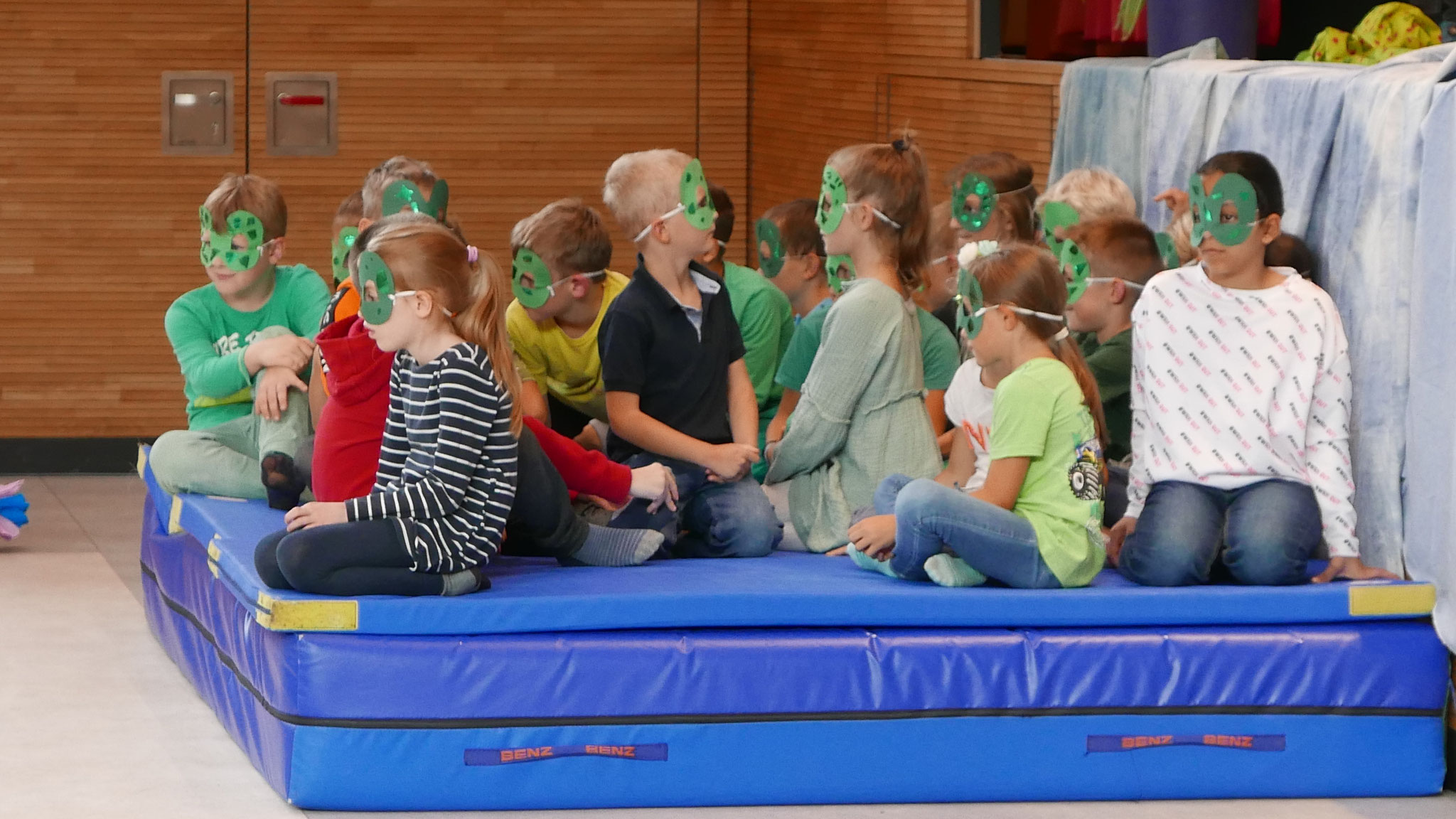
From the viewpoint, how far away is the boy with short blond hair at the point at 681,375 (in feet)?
12.7

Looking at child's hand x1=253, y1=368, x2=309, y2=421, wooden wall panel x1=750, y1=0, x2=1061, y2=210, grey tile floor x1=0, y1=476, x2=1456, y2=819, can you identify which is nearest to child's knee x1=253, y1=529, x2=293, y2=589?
grey tile floor x1=0, y1=476, x2=1456, y2=819

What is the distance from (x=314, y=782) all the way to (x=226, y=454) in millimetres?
1221

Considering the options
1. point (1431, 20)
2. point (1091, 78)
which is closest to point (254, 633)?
point (1091, 78)

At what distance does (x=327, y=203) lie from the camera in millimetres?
6852

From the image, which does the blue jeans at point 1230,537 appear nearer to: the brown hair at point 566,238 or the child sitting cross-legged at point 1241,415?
the child sitting cross-legged at point 1241,415

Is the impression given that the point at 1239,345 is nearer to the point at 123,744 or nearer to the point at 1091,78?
the point at 1091,78

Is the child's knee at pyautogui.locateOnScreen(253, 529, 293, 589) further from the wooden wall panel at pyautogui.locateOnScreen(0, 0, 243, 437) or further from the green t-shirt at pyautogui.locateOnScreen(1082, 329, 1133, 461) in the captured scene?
the wooden wall panel at pyautogui.locateOnScreen(0, 0, 243, 437)

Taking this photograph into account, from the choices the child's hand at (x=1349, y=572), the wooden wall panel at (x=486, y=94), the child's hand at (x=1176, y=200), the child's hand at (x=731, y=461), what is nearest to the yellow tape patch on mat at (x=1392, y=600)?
the child's hand at (x=1349, y=572)

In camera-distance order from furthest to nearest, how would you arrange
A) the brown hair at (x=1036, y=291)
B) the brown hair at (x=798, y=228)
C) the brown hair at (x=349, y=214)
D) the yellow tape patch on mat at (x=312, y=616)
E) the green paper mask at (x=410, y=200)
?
1. the brown hair at (x=798, y=228)
2. the brown hair at (x=349, y=214)
3. the green paper mask at (x=410, y=200)
4. the brown hair at (x=1036, y=291)
5. the yellow tape patch on mat at (x=312, y=616)

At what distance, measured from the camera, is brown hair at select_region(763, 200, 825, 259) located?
15.4 ft

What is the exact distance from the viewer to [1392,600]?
11.2ft

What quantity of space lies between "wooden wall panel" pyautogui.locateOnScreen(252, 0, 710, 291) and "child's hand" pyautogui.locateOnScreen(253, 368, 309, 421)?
8.91 ft

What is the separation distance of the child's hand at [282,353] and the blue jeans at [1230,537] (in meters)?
1.82

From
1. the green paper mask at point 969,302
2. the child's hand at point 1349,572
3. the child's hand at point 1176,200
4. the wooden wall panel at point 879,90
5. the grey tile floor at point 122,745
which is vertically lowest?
the grey tile floor at point 122,745
